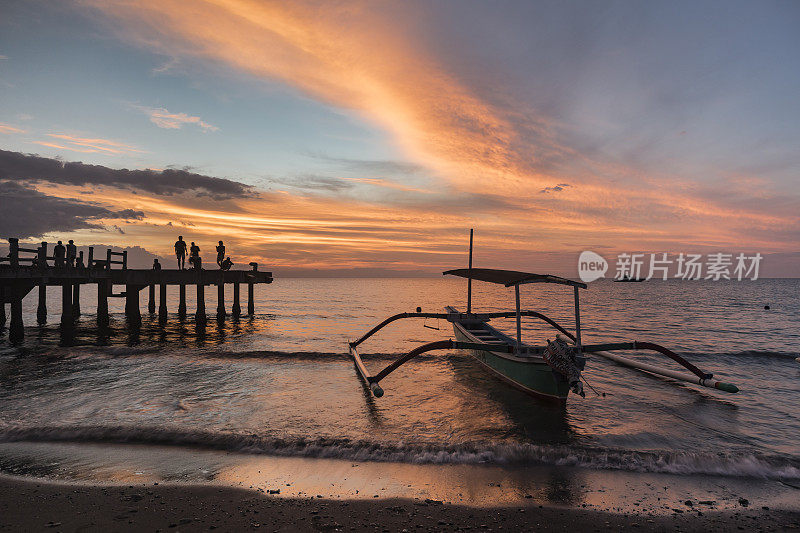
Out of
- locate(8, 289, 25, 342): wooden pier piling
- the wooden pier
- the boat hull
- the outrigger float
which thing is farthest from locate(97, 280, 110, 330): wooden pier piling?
the boat hull

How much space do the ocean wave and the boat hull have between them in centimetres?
213

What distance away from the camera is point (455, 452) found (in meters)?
7.91

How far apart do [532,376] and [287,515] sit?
7.71 meters

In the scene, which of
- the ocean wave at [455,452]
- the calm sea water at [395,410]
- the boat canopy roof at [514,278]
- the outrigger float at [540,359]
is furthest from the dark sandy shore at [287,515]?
the boat canopy roof at [514,278]

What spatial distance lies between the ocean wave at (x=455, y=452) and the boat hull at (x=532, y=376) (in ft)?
7.00

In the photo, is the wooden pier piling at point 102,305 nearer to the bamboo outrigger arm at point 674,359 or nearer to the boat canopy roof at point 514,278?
the boat canopy roof at point 514,278

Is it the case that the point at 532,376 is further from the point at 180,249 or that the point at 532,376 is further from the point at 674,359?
the point at 180,249

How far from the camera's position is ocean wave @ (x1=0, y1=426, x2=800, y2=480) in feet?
24.8

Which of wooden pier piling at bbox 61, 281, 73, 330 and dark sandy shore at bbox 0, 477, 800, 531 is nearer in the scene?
dark sandy shore at bbox 0, 477, 800, 531

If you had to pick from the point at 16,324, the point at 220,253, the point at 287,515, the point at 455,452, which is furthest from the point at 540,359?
the point at 16,324

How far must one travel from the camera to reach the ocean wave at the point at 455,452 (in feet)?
24.8

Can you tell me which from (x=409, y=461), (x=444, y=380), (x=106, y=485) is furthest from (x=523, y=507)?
(x=444, y=380)

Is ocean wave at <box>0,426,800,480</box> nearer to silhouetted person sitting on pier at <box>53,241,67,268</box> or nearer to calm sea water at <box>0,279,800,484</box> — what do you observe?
calm sea water at <box>0,279,800,484</box>

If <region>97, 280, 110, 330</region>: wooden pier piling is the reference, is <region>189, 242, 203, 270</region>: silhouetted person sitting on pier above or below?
above
